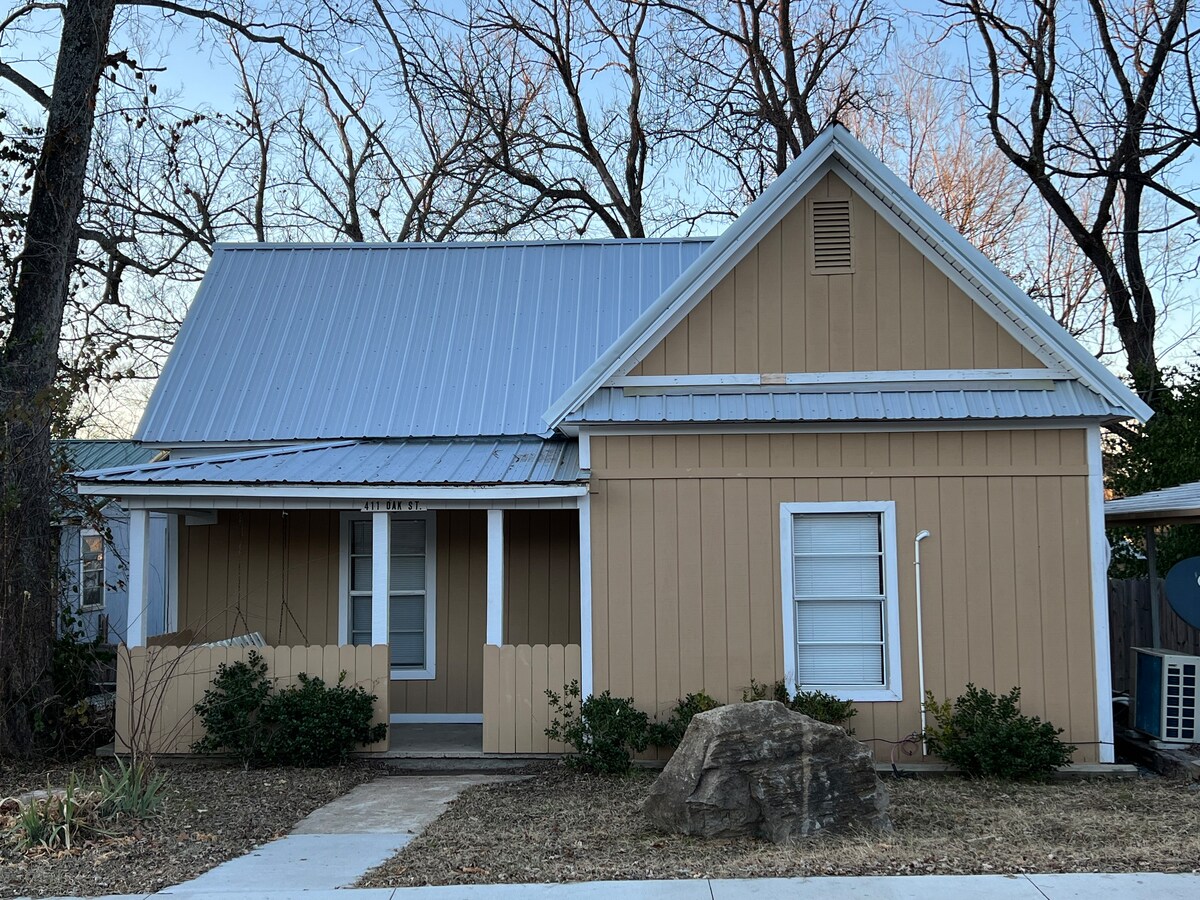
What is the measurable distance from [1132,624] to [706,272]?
8.63 metres

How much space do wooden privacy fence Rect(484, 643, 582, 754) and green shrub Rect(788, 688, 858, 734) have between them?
6.49ft

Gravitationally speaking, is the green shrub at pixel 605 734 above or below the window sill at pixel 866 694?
below

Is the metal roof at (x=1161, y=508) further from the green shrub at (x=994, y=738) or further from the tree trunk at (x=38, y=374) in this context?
the tree trunk at (x=38, y=374)

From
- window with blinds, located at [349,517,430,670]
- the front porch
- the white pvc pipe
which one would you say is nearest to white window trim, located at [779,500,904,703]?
the white pvc pipe

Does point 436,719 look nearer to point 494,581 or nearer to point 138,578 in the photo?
point 494,581

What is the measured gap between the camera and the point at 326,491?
34.5 feet

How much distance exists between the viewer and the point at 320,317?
14250 mm

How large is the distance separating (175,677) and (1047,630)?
25.8 feet

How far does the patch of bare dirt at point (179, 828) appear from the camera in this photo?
22.2 feet

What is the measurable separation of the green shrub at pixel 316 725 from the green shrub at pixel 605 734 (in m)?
1.72

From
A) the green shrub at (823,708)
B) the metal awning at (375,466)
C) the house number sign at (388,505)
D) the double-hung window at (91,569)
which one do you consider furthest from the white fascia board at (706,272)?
the double-hung window at (91,569)

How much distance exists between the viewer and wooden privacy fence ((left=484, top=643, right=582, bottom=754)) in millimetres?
10344

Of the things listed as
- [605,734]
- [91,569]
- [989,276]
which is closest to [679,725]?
[605,734]

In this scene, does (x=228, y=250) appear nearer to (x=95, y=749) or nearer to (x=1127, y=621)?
(x=95, y=749)
